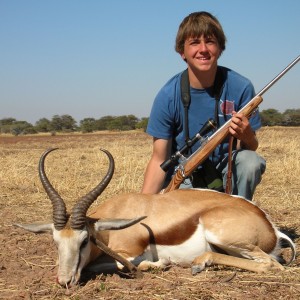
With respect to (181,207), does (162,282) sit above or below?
below

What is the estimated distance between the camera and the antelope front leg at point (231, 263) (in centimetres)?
422

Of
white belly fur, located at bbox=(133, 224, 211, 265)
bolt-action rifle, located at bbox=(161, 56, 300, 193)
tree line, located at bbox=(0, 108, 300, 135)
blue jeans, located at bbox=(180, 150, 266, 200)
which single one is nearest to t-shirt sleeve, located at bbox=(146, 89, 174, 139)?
bolt-action rifle, located at bbox=(161, 56, 300, 193)

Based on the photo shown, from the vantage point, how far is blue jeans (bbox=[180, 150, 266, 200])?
540 cm

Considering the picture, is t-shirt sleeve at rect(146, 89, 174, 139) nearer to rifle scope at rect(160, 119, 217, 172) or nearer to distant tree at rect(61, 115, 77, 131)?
rifle scope at rect(160, 119, 217, 172)

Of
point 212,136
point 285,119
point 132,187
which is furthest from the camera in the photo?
point 285,119

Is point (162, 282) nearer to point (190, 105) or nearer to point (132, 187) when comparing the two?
point (190, 105)

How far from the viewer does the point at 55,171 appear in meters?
11.5

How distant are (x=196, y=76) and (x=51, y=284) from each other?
2.88 meters

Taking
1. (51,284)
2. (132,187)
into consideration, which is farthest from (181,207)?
(132,187)

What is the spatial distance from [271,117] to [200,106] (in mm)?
45934

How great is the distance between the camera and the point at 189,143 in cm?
562

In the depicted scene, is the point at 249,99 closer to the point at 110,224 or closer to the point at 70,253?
the point at 110,224

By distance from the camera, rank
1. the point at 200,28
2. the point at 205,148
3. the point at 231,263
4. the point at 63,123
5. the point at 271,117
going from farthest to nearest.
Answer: the point at 63,123, the point at 271,117, the point at 200,28, the point at 205,148, the point at 231,263

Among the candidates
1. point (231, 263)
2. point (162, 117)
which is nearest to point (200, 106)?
point (162, 117)
